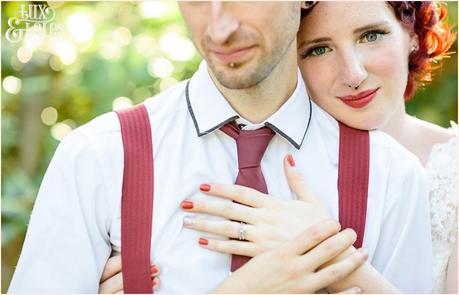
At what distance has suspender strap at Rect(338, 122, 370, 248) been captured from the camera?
1675mm

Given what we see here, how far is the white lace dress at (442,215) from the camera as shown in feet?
6.40

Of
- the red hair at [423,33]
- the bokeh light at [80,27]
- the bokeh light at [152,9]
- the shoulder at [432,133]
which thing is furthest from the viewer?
the bokeh light at [152,9]

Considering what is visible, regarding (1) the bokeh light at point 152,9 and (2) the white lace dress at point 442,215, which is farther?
(1) the bokeh light at point 152,9

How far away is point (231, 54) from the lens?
1.54 metres

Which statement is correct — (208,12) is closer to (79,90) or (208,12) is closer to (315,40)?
(315,40)

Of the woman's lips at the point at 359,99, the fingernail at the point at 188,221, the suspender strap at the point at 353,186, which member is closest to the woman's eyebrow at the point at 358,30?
the woman's lips at the point at 359,99

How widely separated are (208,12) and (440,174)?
852 millimetres

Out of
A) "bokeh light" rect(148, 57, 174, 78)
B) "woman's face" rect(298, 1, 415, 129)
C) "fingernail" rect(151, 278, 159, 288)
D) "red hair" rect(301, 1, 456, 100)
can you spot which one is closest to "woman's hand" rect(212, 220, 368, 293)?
"fingernail" rect(151, 278, 159, 288)

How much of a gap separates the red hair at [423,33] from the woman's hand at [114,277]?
80 cm

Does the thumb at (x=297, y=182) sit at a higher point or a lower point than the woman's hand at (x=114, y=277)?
higher

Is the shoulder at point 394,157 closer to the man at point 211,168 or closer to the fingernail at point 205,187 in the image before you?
the man at point 211,168

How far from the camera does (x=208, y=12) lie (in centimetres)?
155

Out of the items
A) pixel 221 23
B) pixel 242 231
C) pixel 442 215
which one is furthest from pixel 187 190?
pixel 442 215

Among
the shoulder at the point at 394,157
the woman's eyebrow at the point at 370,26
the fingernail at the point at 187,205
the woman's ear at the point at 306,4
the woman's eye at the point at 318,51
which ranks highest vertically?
the woman's ear at the point at 306,4
